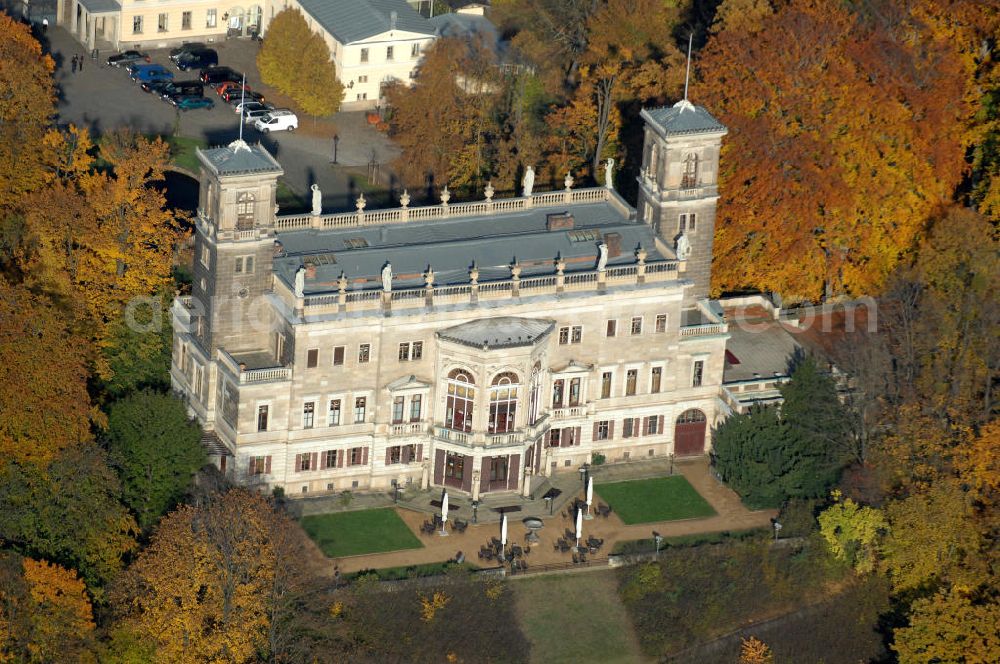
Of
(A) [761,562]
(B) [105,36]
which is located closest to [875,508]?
(A) [761,562]

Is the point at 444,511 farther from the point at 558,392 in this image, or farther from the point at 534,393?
the point at 558,392

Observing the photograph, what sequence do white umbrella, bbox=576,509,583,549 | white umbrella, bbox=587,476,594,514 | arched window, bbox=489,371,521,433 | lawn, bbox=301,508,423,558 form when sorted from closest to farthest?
lawn, bbox=301,508,423,558 < white umbrella, bbox=576,509,583,549 < arched window, bbox=489,371,521,433 < white umbrella, bbox=587,476,594,514

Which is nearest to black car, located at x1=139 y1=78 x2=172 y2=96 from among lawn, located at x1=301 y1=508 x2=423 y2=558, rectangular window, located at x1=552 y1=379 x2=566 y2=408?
rectangular window, located at x1=552 y1=379 x2=566 y2=408

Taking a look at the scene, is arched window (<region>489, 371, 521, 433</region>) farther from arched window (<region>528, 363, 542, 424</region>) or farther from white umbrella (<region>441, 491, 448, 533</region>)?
white umbrella (<region>441, 491, 448, 533</region>)

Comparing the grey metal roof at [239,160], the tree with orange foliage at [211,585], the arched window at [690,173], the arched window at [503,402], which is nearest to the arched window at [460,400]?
the arched window at [503,402]

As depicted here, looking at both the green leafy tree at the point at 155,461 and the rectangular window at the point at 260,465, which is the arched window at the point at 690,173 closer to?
the rectangular window at the point at 260,465
